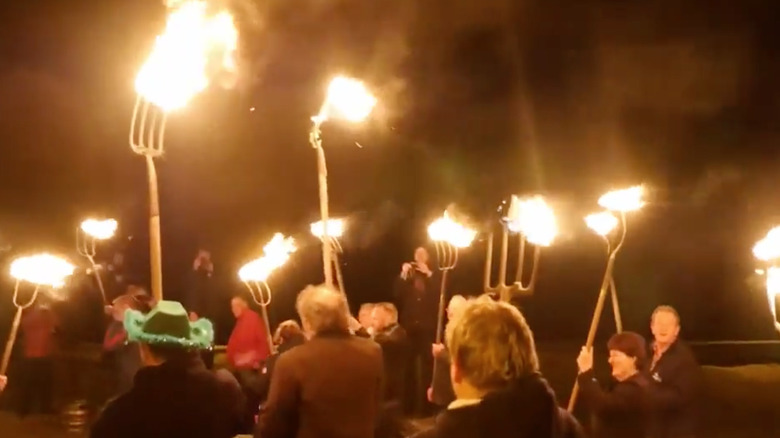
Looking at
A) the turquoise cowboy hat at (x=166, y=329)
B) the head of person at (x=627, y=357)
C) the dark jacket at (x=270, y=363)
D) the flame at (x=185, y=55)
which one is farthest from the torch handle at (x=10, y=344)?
the head of person at (x=627, y=357)

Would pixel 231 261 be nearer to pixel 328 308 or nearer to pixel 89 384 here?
pixel 89 384

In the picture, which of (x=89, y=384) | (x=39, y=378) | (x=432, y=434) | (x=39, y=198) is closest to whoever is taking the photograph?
(x=432, y=434)

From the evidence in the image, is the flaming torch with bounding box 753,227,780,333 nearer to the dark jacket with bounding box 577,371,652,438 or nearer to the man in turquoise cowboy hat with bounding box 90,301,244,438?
the dark jacket with bounding box 577,371,652,438

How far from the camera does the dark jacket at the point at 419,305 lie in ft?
38.1

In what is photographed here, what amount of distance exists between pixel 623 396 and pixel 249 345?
20.2 ft

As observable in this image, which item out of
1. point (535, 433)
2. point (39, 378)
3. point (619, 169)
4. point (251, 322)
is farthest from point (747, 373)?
point (535, 433)

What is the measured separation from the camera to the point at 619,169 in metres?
22.0

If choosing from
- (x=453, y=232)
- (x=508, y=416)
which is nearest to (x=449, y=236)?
(x=453, y=232)

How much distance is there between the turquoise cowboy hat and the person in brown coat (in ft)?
2.41

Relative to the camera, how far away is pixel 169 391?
3744 mm

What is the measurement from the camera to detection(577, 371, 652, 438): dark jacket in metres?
5.36

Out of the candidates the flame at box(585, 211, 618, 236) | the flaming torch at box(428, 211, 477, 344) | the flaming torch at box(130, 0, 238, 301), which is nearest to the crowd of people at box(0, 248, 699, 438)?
the flaming torch at box(130, 0, 238, 301)

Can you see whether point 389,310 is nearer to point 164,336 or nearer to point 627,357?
point 627,357

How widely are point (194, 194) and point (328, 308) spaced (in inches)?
801
